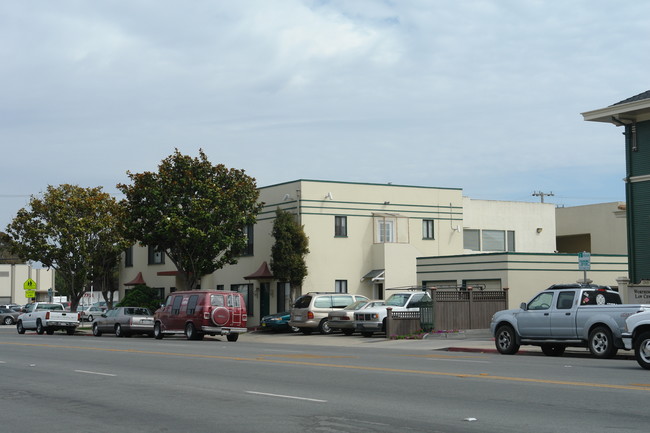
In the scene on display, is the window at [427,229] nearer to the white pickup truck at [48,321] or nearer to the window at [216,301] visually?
the window at [216,301]

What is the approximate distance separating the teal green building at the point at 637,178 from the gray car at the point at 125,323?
21.1m

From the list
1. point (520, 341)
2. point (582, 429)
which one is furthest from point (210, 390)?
point (520, 341)

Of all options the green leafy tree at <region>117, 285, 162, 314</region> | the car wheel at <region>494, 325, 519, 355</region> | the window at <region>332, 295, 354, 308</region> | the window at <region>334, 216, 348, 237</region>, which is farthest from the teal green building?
the green leafy tree at <region>117, 285, 162, 314</region>

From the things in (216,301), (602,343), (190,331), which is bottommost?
(190,331)

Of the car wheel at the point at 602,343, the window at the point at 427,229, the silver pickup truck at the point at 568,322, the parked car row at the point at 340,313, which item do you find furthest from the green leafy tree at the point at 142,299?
the car wheel at the point at 602,343

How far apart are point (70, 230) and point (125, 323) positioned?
12.8 meters

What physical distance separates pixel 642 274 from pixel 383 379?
680 inches

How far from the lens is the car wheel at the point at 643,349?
1739 centimetres

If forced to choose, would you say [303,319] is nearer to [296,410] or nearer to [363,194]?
[363,194]

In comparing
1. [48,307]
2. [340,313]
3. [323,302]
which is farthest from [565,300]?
[48,307]

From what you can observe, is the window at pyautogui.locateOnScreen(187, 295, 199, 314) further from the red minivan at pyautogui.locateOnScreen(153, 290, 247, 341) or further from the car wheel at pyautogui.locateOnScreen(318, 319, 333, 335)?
the car wheel at pyautogui.locateOnScreen(318, 319, 333, 335)

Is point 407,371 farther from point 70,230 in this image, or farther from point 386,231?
point 70,230

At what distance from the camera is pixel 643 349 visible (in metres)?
17.5

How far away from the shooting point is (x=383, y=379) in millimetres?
15617
